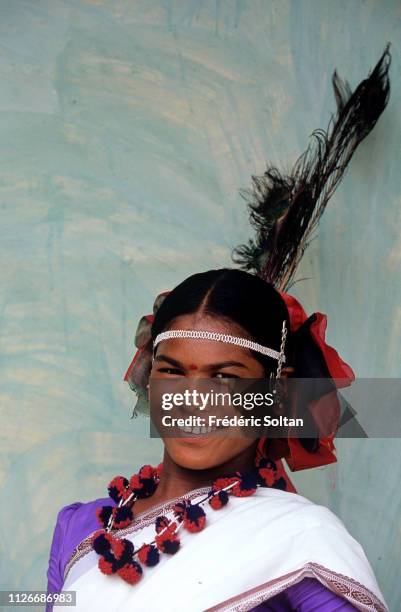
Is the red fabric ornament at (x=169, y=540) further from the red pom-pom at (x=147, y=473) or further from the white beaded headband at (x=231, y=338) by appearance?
the white beaded headband at (x=231, y=338)

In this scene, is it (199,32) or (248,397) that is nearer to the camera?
(248,397)

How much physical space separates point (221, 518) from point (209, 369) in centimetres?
29

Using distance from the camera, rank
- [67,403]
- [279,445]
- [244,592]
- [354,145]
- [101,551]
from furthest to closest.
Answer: [67,403] < [354,145] < [279,445] < [101,551] < [244,592]

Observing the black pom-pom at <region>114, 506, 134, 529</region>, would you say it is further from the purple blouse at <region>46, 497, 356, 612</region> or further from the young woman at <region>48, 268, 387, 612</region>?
the purple blouse at <region>46, 497, 356, 612</region>

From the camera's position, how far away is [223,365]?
1.68 metres

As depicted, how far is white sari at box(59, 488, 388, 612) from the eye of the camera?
4.77 feet

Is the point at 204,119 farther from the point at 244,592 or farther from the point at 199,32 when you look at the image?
the point at 244,592

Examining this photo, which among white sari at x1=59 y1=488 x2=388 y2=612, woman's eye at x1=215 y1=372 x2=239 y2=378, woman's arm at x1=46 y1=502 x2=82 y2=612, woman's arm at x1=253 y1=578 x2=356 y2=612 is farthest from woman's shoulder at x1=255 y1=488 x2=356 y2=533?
woman's arm at x1=46 y1=502 x2=82 y2=612

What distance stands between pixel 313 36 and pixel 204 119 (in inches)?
16.9

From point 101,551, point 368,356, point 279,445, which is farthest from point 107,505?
point 368,356

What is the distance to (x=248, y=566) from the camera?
1485 millimetres

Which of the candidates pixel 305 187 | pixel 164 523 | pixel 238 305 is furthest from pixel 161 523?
pixel 305 187

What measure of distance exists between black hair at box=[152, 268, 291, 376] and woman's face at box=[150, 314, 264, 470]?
23mm

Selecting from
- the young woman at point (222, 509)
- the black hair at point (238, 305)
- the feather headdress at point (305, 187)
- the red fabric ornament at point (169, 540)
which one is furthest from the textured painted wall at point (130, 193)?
the red fabric ornament at point (169, 540)
